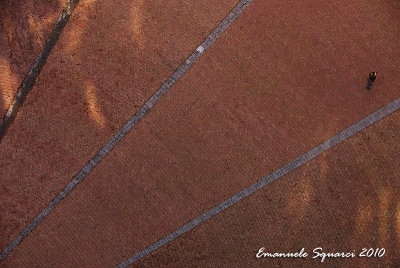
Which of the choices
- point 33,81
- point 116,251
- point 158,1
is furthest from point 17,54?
point 116,251

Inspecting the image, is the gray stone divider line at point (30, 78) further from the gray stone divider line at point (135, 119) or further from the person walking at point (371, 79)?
the person walking at point (371, 79)

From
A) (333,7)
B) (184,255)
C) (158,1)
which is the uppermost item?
(333,7)

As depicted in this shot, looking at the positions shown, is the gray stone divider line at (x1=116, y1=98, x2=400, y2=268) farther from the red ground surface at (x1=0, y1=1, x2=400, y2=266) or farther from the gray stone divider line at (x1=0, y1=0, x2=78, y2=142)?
the gray stone divider line at (x1=0, y1=0, x2=78, y2=142)

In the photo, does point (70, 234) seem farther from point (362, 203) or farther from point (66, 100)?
point (362, 203)

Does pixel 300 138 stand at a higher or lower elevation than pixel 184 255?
higher

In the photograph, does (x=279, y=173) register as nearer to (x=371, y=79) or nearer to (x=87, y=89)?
(x=371, y=79)

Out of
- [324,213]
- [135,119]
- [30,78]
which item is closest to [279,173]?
[324,213]
